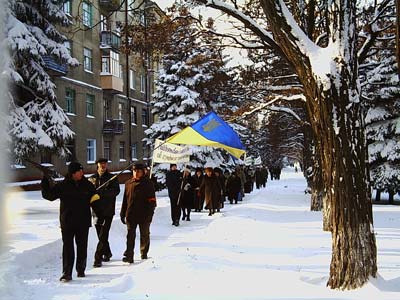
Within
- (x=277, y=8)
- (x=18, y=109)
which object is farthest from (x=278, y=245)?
(x=18, y=109)

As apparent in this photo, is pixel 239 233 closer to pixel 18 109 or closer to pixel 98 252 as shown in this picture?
pixel 98 252

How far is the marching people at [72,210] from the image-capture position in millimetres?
7184

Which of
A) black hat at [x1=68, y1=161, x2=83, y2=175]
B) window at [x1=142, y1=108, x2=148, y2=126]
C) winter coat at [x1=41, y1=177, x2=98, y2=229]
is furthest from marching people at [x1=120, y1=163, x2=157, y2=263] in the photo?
window at [x1=142, y1=108, x2=148, y2=126]

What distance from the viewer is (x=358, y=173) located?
583cm

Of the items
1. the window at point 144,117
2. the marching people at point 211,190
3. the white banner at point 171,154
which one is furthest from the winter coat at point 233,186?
the window at point 144,117

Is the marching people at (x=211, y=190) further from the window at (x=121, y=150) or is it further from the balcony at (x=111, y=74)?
the window at (x=121, y=150)

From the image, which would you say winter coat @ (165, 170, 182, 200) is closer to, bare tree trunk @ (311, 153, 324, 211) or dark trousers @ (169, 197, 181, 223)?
dark trousers @ (169, 197, 181, 223)

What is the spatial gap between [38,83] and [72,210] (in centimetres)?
1140

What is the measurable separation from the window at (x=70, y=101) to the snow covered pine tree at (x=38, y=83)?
1355 cm

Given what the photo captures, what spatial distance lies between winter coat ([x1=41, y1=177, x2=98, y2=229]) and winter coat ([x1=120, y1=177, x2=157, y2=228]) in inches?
52.5

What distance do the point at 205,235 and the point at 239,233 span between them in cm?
78

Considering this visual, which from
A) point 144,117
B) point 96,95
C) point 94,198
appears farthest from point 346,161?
point 144,117

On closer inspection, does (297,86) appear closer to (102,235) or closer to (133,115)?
(102,235)

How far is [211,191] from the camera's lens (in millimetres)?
17266
